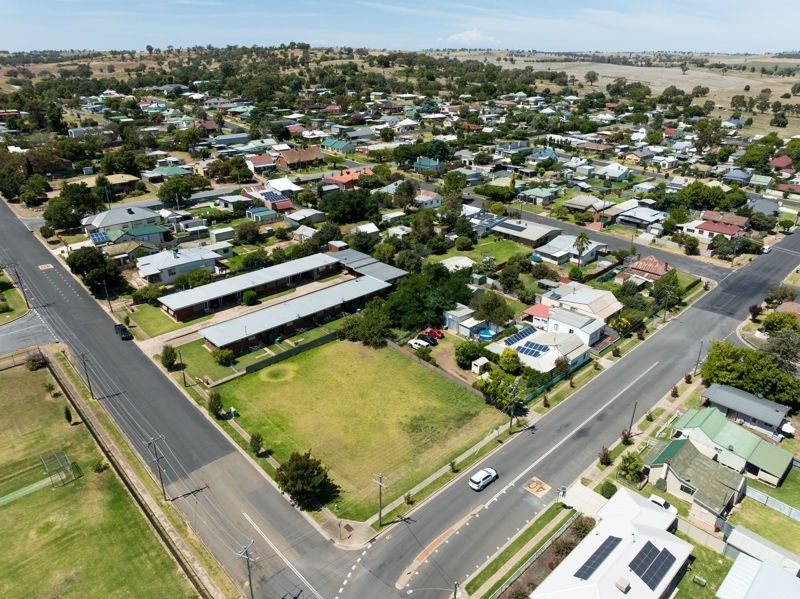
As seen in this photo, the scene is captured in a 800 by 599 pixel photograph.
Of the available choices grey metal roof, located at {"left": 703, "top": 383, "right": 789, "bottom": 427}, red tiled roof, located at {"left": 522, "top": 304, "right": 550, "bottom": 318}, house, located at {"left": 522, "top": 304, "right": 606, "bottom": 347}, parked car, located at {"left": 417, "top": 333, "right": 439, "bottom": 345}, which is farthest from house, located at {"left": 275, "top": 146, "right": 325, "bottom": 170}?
grey metal roof, located at {"left": 703, "top": 383, "right": 789, "bottom": 427}

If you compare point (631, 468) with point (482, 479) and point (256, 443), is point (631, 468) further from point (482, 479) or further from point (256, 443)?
point (256, 443)

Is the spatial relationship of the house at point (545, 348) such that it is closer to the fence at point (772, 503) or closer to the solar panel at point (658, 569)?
the fence at point (772, 503)

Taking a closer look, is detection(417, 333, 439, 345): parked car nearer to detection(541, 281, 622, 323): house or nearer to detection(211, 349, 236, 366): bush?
detection(541, 281, 622, 323): house

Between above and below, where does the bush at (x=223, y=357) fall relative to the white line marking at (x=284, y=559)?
above

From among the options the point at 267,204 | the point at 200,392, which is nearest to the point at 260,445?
the point at 200,392

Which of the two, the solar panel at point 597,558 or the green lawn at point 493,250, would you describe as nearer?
the solar panel at point 597,558

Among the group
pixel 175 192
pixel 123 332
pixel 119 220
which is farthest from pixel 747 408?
pixel 175 192

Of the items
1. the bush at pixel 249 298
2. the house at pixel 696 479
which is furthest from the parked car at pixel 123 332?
the house at pixel 696 479

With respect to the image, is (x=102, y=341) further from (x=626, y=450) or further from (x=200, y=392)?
(x=626, y=450)
